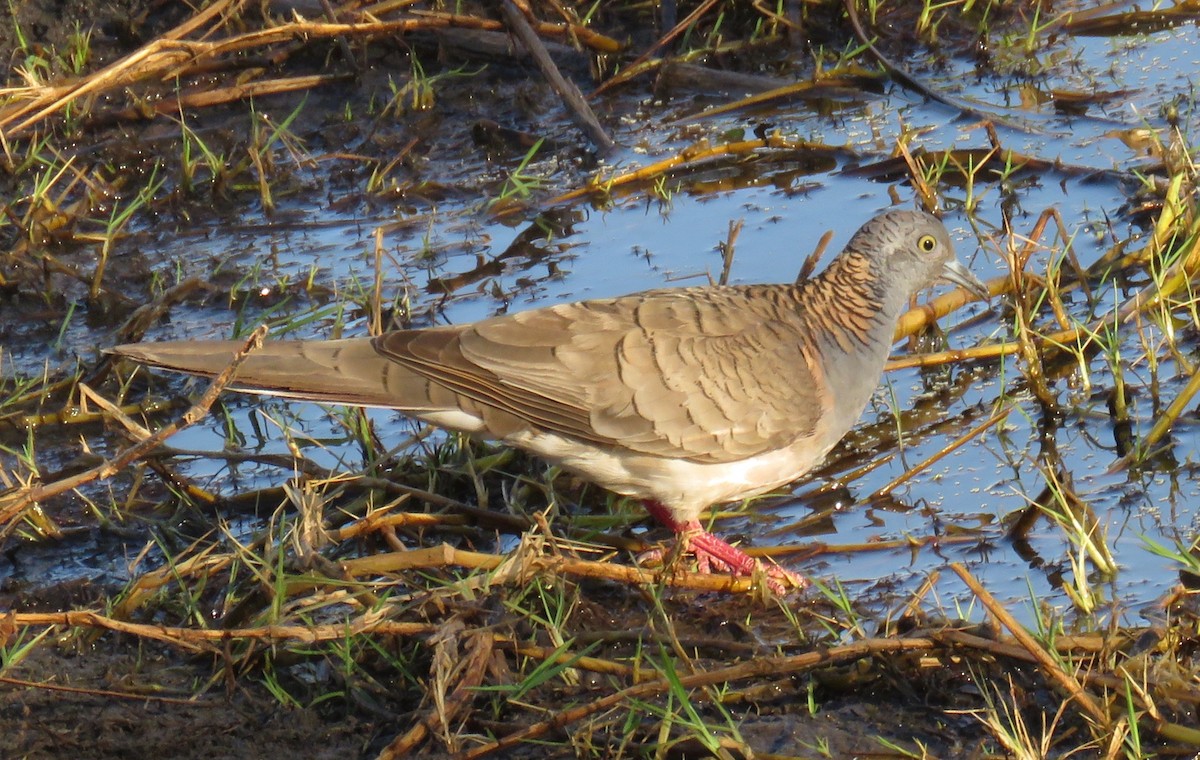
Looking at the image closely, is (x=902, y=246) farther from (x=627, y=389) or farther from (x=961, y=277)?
(x=627, y=389)

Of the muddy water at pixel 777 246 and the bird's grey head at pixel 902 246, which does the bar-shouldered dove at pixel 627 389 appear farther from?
the bird's grey head at pixel 902 246

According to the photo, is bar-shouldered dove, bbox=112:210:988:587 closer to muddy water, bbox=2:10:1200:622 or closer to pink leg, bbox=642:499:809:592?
pink leg, bbox=642:499:809:592

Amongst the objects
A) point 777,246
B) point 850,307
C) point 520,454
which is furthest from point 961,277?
point 520,454

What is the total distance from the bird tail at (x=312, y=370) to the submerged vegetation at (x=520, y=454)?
281 millimetres

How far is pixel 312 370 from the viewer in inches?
154

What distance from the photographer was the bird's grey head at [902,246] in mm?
4438

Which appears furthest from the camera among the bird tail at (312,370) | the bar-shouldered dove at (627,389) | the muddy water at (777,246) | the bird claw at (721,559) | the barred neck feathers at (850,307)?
the barred neck feathers at (850,307)

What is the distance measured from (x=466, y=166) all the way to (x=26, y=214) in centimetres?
179

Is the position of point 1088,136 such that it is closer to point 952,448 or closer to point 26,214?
point 952,448

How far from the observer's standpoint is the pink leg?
3.85 m

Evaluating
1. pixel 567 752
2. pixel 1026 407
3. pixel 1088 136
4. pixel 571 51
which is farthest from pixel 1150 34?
pixel 567 752

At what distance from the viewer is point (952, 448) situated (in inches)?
165

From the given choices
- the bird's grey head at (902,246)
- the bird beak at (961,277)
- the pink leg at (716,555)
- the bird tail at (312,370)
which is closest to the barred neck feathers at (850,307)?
the bird's grey head at (902,246)

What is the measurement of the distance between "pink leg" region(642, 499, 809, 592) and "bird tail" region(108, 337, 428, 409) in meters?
0.78
